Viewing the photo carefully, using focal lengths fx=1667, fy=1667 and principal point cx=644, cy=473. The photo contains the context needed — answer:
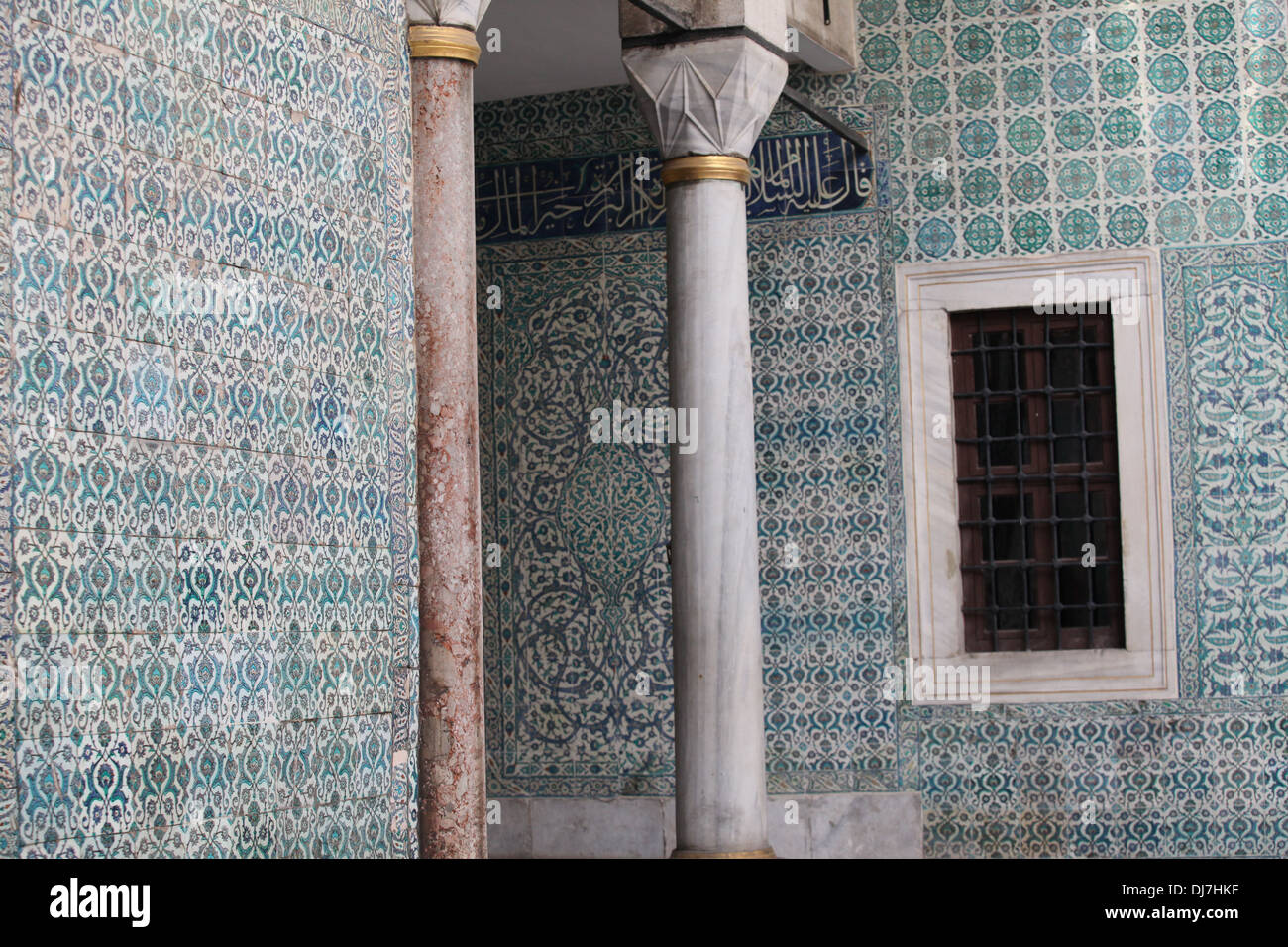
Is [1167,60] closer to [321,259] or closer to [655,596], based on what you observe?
[655,596]

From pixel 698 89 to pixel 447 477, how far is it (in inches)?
91.7

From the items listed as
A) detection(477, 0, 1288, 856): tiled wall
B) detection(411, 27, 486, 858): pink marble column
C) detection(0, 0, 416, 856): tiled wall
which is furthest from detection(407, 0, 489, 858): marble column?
detection(477, 0, 1288, 856): tiled wall

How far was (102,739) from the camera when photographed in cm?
250

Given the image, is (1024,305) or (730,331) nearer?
(730,331)

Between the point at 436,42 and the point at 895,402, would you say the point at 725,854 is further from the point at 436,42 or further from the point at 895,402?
the point at 436,42

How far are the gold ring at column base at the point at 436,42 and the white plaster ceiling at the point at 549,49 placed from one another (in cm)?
254

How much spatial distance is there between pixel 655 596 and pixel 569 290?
1.43 metres

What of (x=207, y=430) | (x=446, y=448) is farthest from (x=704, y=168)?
(x=207, y=430)

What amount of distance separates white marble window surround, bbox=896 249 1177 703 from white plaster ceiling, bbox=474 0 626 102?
1.59m

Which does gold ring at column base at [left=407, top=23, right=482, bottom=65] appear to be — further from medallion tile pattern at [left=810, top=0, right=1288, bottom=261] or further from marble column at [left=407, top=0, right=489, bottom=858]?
medallion tile pattern at [left=810, top=0, right=1288, bottom=261]

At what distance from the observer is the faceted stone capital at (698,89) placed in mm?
5680

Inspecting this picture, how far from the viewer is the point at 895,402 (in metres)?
6.95

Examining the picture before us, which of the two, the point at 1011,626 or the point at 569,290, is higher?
the point at 569,290

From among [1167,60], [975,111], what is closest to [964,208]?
[975,111]
